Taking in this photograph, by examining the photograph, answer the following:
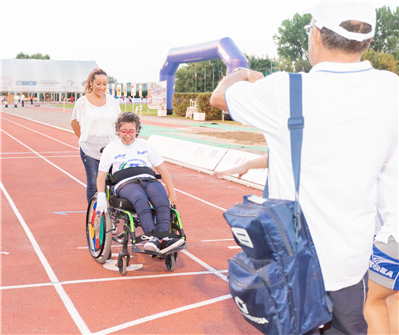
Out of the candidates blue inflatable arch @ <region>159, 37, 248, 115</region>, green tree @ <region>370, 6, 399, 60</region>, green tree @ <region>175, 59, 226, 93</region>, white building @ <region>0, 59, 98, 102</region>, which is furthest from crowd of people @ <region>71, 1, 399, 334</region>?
white building @ <region>0, 59, 98, 102</region>

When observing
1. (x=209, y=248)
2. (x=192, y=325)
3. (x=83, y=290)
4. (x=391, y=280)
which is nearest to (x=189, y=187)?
(x=209, y=248)

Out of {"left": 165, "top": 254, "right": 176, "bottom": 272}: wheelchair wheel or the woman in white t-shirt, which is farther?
the woman in white t-shirt

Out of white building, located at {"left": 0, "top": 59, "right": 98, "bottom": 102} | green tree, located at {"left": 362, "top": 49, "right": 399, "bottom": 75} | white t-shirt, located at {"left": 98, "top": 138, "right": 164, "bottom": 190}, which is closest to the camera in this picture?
white t-shirt, located at {"left": 98, "top": 138, "right": 164, "bottom": 190}

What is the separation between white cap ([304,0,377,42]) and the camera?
1544mm

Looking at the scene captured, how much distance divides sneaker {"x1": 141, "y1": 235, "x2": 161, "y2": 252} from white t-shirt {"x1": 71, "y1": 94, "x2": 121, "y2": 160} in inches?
68.8

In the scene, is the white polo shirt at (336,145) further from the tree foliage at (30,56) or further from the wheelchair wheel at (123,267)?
the tree foliage at (30,56)

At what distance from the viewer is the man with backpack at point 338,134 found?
1549 millimetres

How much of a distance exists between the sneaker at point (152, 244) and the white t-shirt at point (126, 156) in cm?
→ 78

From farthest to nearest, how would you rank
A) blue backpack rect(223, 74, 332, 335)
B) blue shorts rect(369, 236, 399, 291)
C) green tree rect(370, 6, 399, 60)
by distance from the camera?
green tree rect(370, 6, 399, 60) → blue shorts rect(369, 236, 399, 291) → blue backpack rect(223, 74, 332, 335)

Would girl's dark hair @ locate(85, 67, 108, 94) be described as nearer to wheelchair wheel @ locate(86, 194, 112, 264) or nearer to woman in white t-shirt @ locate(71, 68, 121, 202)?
woman in white t-shirt @ locate(71, 68, 121, 202)

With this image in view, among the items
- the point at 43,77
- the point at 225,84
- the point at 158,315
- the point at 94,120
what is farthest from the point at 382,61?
the point at 43,77

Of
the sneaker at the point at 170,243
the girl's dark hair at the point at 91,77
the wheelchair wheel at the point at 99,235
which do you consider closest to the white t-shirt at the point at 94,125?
the girl's dark hair at the point at 91,77

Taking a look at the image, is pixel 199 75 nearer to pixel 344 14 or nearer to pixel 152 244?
pixel 152 244

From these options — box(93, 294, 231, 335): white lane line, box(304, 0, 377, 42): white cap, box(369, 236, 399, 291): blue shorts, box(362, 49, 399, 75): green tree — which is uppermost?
box(362, 49, 399, 75): green tree
